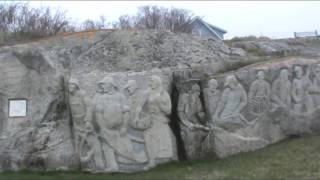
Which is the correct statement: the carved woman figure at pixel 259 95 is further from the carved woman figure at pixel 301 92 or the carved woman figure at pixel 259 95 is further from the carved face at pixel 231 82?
the carved woman figure at pixel 301 92

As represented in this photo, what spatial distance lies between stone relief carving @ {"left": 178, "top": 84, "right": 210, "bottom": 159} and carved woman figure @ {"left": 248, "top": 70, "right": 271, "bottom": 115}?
1143mm

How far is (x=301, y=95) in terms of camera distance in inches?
517

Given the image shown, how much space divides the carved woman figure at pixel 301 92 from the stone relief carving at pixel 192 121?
2275mm

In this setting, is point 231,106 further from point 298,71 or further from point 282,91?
point 298,71

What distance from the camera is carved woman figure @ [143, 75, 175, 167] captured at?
39.0 ft

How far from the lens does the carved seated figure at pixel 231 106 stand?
485 inches

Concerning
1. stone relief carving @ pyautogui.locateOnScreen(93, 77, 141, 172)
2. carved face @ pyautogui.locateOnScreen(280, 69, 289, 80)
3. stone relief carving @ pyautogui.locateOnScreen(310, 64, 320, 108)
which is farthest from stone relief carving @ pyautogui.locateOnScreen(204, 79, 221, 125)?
stone relief carving @ pyautogui.locateOnScreen(310, 64, 320, 108)

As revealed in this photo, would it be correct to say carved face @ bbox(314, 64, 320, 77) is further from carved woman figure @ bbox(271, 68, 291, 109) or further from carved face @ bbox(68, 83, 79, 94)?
carved face @ bbox(68, 83, 79, 94)

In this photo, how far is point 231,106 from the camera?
12453mm

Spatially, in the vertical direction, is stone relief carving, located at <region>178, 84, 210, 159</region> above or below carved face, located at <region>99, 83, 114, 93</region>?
below

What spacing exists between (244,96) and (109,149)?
3214 millimetres

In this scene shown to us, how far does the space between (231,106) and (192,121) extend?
924 mm

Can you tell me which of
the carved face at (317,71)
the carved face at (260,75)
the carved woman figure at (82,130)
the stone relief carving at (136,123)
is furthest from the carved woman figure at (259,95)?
the carved woman figure at (82,130)

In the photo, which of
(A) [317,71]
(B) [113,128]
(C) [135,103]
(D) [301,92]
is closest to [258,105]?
(D) [301,92]
